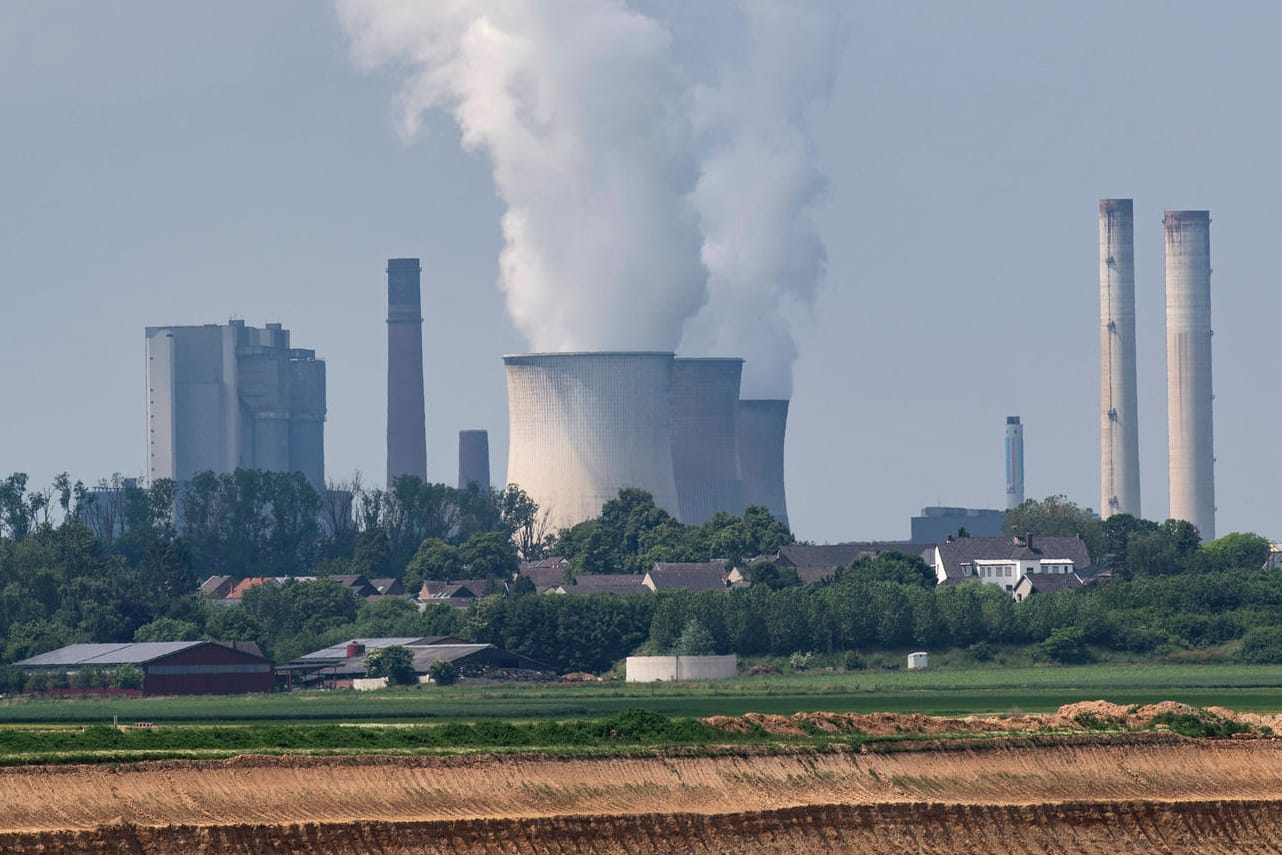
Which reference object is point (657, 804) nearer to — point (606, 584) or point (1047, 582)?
point (1047, 582)

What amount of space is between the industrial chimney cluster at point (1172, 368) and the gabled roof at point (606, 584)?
163 feet

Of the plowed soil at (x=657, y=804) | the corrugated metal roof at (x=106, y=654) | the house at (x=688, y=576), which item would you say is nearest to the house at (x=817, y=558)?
the house at (x=688, y=576)

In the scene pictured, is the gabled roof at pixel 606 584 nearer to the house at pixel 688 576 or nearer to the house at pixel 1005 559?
the house at pixel 688 576

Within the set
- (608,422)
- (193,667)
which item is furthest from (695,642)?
(608,422)

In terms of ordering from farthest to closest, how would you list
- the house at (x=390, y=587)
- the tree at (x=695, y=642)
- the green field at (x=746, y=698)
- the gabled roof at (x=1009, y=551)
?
the house at (x=390, y=587), the gabled roof at (x=1009, y=551), the tree at (x=695, y=642), the green field at (x=746, y=698)

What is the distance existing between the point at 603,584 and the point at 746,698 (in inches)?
2616

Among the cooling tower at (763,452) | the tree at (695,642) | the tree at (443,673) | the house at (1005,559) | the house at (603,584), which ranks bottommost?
the tree at (443,673)

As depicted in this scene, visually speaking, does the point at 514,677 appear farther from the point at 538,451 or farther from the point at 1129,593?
the point at 538,451

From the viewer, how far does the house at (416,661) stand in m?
107

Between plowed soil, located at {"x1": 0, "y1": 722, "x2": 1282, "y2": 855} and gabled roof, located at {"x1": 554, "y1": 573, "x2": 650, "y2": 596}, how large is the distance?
9725 cm

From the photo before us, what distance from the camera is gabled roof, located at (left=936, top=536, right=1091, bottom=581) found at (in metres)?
158

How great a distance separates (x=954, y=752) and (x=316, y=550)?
140032 millimetres

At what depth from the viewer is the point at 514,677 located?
10775 cm

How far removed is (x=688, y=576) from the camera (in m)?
153
